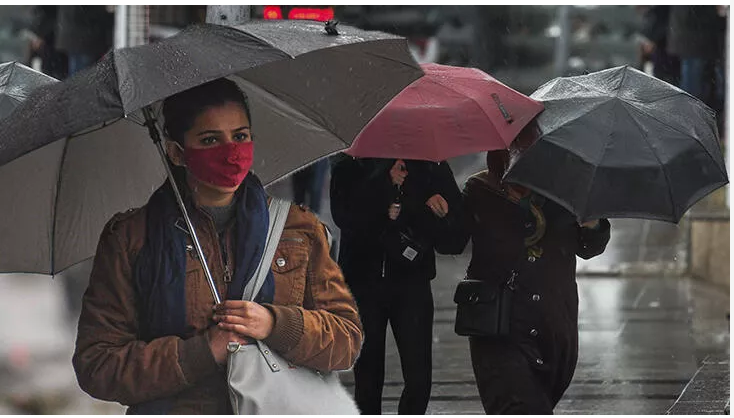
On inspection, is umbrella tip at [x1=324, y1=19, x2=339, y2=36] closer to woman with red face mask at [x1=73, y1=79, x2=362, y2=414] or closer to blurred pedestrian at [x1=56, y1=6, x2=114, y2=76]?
woman with red face mask at [x1=73, y1=79, x2=362, y2=414]

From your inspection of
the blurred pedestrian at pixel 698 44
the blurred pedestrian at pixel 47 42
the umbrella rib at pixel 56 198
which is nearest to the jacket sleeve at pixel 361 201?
the umbrella rib at pixel 56 198

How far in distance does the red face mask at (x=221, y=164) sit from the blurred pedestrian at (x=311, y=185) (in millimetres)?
8822

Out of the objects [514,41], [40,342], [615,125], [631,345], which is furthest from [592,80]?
[514,41]

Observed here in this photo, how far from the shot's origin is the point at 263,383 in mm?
3992

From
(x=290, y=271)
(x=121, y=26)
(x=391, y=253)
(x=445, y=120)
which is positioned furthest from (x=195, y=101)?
(x=121, y=26)

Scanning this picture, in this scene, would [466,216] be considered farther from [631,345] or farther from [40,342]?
[40,342]

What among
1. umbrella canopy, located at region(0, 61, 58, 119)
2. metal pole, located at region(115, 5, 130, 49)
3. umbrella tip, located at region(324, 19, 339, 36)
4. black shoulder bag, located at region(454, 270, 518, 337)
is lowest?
metal pole, located at region(115, 5, 130, 49)

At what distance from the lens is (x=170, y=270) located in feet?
13.4

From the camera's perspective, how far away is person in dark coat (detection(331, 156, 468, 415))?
6.36 meters

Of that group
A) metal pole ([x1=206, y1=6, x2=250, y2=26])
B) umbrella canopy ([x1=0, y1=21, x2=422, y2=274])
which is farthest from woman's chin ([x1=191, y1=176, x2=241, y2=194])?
metal pole ([x1=206, y1=6, x2=250, y2=26])

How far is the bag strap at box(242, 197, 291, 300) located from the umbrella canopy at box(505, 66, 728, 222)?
150 cm

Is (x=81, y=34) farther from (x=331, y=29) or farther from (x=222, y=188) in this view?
(x=222, y=188)

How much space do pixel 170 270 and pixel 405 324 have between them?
2.53 metres

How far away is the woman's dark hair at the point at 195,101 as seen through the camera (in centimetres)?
425
